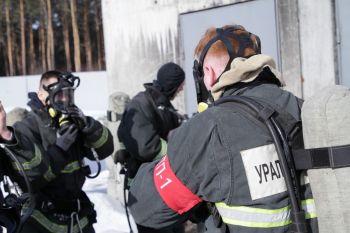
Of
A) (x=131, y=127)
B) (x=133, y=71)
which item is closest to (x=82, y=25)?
(x=133, y=71)

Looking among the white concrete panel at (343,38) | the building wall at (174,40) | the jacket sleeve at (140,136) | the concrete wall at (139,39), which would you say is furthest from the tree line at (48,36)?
the jacket sleeve at (140,136)

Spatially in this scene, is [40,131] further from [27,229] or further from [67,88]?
[27,229]

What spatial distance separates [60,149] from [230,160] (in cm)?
185

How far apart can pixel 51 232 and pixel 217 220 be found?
5.82ft

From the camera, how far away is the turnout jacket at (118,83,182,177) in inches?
161

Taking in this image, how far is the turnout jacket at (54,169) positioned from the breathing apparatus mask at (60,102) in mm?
59

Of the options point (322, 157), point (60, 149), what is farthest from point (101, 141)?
point (322, 157)

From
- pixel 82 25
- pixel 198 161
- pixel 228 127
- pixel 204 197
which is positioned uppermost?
pixel 82 25

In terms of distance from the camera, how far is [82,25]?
41.1 meters

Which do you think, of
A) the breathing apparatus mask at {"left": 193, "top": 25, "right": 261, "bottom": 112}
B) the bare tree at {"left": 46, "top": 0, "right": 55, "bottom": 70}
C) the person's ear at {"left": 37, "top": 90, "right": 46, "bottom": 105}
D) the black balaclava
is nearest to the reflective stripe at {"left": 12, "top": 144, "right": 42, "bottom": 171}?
the person's ear at {"left": 37, "top": 90, "right": 46, "bottom": 105}

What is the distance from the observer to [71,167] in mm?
3414

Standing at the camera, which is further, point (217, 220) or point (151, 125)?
point (151, 125)

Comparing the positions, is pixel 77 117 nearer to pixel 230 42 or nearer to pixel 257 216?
pixel 230 42

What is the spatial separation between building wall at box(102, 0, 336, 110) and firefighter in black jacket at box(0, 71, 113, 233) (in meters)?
2.48
